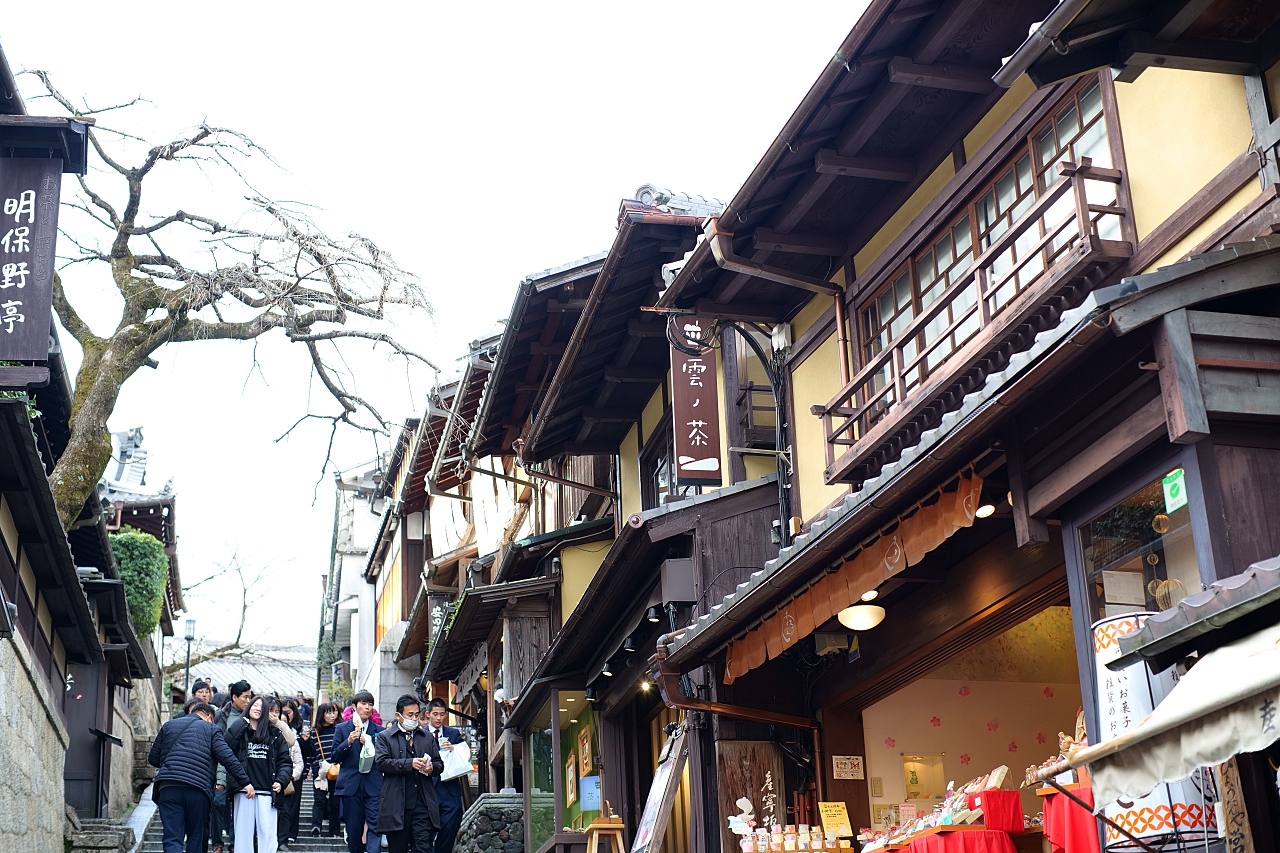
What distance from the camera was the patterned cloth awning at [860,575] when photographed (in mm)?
8234

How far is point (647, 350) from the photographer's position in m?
17.0

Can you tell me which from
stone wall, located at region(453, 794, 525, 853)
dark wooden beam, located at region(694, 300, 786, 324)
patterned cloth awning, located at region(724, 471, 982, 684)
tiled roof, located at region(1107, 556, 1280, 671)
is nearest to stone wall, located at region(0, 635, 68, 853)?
stone wall, located at region(453, 794, 525, 853)

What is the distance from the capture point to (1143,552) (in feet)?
23.6

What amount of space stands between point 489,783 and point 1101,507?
20.7m

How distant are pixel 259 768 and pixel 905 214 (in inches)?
343

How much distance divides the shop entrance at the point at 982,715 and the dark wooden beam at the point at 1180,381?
19.8ft

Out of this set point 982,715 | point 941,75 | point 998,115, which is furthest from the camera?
point 982,715

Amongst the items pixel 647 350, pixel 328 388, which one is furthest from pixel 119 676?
pixel 647 350

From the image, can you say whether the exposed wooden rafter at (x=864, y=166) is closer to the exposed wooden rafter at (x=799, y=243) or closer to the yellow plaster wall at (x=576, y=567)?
the exposed wooden rafter at (x=799, y=243)

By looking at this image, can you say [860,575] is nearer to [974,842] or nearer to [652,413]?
[974,842]

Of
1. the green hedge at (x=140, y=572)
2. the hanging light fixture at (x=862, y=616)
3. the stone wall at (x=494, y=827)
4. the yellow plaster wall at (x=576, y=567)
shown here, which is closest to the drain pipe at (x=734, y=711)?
the hanging light fixture at (x=862, y=616)

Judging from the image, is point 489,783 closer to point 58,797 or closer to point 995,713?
point 58,797

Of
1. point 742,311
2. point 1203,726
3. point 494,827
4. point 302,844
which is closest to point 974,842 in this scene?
point 1203,726

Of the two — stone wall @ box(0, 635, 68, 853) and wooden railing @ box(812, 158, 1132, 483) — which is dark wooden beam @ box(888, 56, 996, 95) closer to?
wooden railing @ box(812, 158, 1132, 483)
